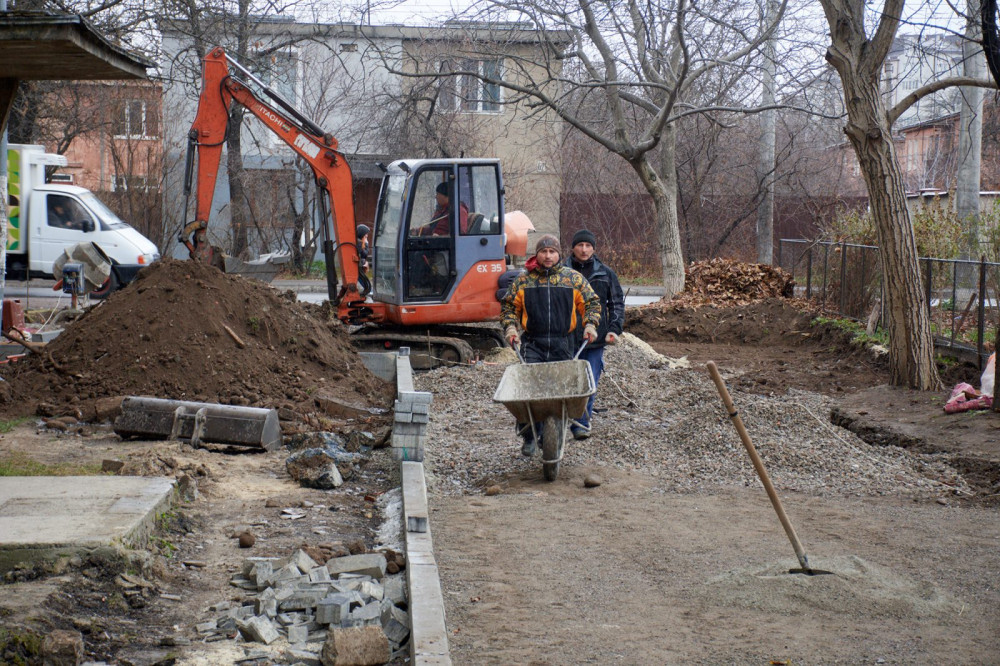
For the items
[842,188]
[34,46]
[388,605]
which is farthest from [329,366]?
[842,188]

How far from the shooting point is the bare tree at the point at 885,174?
11672 mm

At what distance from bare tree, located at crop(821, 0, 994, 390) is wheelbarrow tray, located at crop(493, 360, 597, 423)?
5325 mm

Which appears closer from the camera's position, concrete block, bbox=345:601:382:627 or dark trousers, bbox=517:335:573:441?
concrete block, bbox=345:601:382:627

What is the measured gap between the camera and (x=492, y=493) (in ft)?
25.9

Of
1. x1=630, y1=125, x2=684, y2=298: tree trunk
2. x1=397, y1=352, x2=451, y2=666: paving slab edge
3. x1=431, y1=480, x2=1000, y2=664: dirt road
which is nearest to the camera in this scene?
x1=397, y1=352, x2=451, y2=666: paving slab edge

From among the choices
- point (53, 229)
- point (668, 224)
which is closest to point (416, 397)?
point (668, 224)

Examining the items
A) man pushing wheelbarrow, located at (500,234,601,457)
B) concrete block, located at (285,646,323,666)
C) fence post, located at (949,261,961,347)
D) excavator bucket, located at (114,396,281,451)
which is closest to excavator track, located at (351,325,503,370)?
excavator bucket, located at (114,396,281,451)

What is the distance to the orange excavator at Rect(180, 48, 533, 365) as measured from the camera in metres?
14.5

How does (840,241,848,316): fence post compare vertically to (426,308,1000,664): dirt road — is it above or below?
above

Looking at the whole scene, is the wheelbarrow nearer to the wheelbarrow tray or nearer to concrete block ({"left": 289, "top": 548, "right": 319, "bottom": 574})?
the wheelbarrow tray

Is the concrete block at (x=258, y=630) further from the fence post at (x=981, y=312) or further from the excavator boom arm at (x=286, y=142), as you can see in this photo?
the fence post at (x=981, y=312)

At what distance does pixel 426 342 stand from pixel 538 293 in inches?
250

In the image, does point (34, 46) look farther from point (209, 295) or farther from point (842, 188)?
point (842, 188)

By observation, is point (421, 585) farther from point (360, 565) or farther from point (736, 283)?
point (736, 283)
